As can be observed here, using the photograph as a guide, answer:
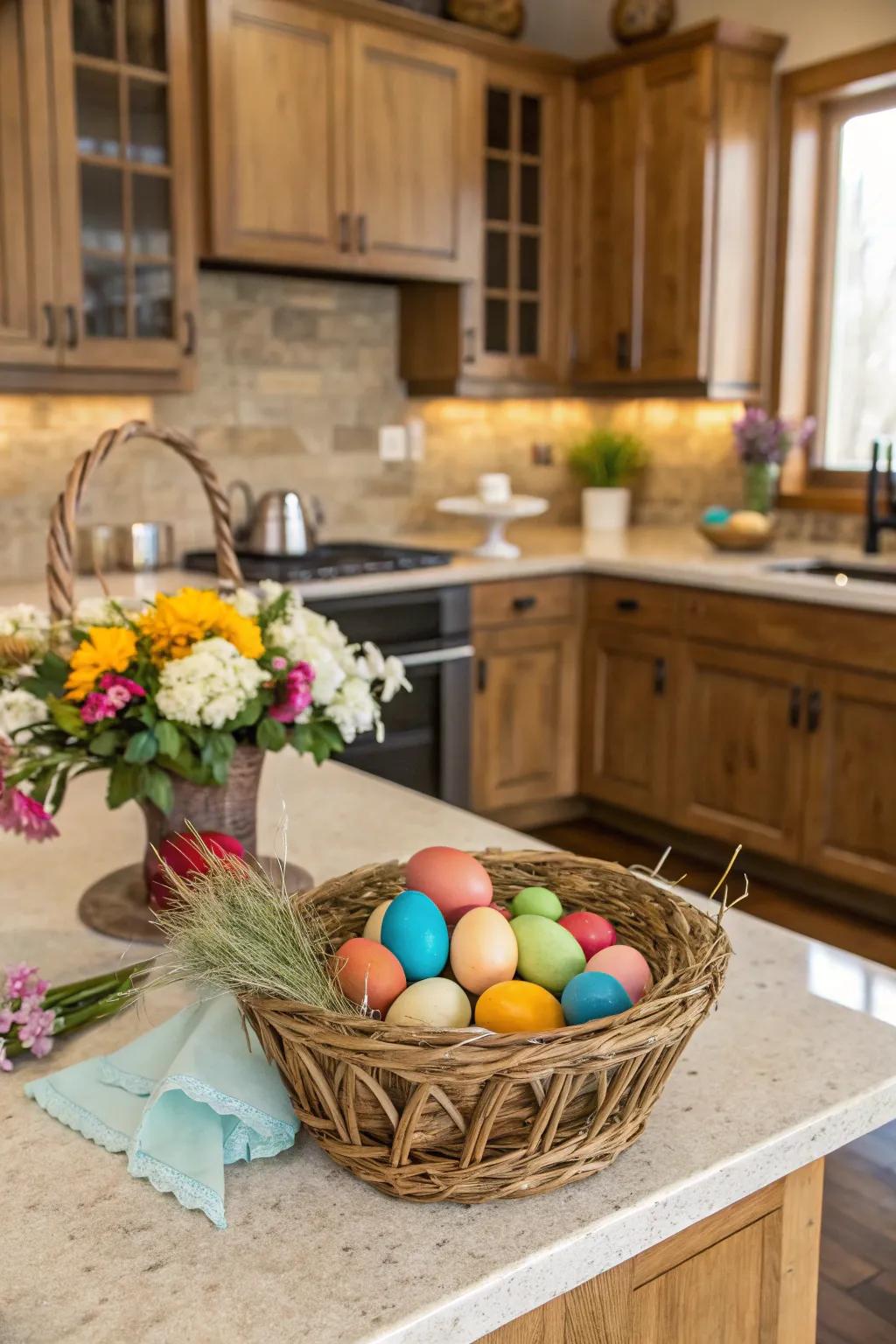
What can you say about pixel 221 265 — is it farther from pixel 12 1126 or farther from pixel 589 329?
pixel 12 1126

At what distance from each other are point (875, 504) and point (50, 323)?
7.74 ft

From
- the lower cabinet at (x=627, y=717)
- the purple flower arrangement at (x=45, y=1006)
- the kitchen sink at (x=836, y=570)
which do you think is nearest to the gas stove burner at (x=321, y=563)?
the lower cabinet at (x=627, y=717)

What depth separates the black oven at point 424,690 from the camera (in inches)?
138

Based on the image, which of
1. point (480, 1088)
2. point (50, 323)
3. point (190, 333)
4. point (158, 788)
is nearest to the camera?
point (480, 1088)

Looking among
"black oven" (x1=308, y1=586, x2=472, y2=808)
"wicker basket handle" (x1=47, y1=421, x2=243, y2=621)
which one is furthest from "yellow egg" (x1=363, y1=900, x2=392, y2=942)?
"black oven" (x1=308, y1=586, x2=472, y2=808)

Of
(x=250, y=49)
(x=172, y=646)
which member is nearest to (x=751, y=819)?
(x=250, y=49)

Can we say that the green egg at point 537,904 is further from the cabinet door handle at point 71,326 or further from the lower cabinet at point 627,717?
the lower cabinet at point 627,717

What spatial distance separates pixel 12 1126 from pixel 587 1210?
39 cm

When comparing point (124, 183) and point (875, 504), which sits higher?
point (124, 183)

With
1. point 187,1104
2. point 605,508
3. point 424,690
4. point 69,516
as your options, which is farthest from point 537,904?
point 605,508

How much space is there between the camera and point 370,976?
2.57 feet

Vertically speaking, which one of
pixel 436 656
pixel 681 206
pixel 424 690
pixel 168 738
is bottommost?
pixel 424 690

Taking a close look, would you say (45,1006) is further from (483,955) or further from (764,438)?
(764,438)

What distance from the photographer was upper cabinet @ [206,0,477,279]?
3408mm
